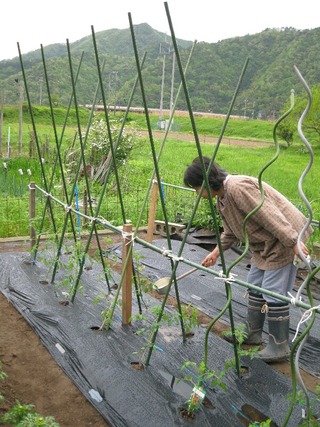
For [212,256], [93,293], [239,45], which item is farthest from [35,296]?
[239,45]

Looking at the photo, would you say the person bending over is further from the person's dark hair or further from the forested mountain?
the forested mountain

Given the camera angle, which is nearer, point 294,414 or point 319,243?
point 294,414

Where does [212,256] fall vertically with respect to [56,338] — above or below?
above

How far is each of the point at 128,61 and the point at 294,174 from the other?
38.7m

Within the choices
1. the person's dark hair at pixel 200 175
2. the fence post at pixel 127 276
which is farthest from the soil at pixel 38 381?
the person's dark hair at pixel 200 175

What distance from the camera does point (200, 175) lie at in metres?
2.88

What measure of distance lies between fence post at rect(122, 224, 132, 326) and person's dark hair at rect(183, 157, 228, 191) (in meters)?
0.59

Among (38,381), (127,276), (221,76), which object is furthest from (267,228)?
(221,76)

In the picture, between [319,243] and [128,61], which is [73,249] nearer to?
[319,243]

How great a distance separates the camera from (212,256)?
322 centimetres

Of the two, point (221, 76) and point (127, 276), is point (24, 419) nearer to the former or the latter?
point (127, 276)

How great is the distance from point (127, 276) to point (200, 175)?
3.03ft

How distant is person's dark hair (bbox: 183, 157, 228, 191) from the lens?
288cm

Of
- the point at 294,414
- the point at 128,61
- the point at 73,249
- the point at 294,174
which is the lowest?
the point at 294,174
